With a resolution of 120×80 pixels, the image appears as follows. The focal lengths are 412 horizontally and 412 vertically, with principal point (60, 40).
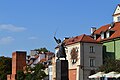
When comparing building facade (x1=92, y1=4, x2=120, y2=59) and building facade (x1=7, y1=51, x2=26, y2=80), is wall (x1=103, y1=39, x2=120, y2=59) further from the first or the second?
building facade (x1=7, y1=51, x2=26, y2=80)

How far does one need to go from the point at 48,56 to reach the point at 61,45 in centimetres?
6368

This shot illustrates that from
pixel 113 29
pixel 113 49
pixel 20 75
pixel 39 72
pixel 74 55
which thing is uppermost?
pixel 113 29

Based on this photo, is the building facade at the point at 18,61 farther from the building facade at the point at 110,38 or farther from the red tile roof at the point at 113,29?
the red tile roof at the point at 113,29

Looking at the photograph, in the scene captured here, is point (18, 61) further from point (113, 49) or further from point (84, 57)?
point (113, 49)

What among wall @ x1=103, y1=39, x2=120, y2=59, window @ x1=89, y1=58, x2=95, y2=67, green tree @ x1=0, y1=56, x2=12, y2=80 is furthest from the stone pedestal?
green tree @ x1=0, y1=56, x2=12, y2=80

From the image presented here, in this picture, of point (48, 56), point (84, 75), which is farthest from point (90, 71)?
point (48, 56)

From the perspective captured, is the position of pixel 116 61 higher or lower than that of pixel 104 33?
lower

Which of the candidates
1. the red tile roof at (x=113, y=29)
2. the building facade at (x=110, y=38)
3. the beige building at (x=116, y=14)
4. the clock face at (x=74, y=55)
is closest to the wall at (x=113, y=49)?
the building facade at (x=110, y=38)

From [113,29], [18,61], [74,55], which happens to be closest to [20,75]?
[18,61]

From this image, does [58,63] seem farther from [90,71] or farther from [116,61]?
[90,71]

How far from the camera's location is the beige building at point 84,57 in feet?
211

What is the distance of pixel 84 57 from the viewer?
6475cm

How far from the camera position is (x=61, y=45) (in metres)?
30.9

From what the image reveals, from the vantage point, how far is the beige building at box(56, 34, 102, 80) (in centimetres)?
6444
